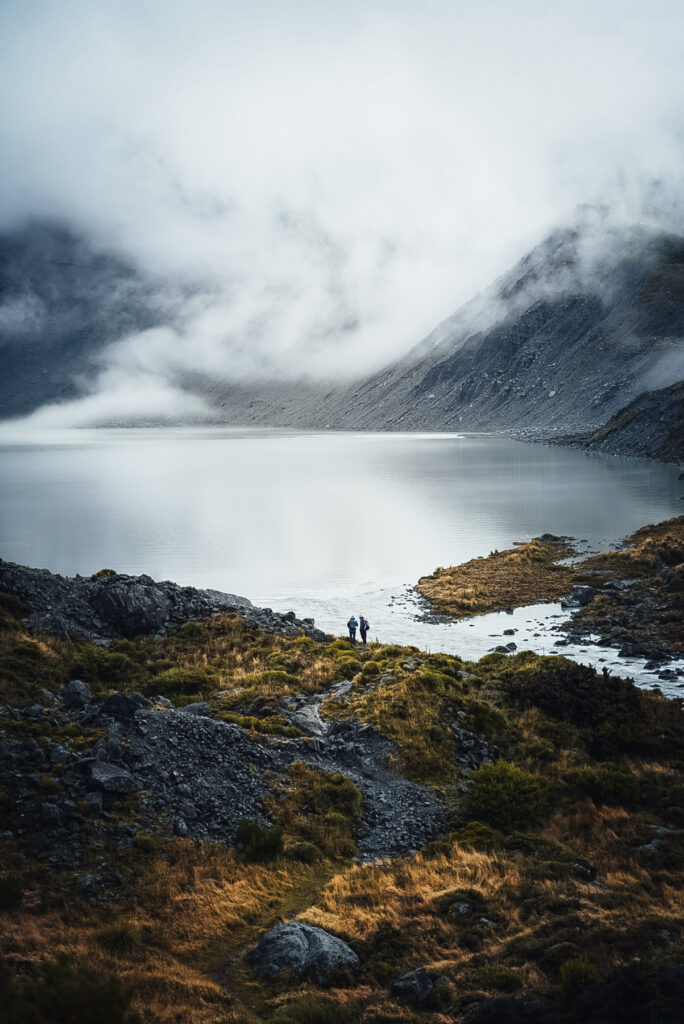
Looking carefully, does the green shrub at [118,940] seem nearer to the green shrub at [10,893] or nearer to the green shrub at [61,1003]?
the green shrub at [10,893]

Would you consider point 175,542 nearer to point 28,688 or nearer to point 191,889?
point 28,688

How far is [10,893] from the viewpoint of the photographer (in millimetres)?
11320

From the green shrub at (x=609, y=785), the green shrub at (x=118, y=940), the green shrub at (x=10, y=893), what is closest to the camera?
the green shrub at (x=118, y=940)

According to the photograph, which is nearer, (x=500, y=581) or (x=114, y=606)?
(x=114, y=606)

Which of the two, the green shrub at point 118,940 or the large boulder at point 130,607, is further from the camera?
the large boulder at point 130,607

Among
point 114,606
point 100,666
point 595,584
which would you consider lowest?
point 595,584

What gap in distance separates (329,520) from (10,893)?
2448 inches

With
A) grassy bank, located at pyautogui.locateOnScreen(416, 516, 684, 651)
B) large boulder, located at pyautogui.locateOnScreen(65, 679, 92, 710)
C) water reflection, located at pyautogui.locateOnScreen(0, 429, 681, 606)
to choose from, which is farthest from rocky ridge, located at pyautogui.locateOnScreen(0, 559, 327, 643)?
grassy bank, located at pyautogui.locateOnScreen(416, 516, 684, 651)

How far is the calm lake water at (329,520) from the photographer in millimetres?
47688

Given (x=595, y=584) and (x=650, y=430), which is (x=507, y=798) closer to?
(x=595, y=584)

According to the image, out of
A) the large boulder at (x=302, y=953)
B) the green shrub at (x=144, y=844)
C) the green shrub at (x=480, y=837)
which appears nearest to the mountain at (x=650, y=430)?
the green shrub at (x=480, y=837)

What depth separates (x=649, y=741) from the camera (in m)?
20.9

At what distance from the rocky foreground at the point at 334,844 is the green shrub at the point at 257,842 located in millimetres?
65

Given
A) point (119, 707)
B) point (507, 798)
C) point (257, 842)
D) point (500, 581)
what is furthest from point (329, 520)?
point (257, 842)
